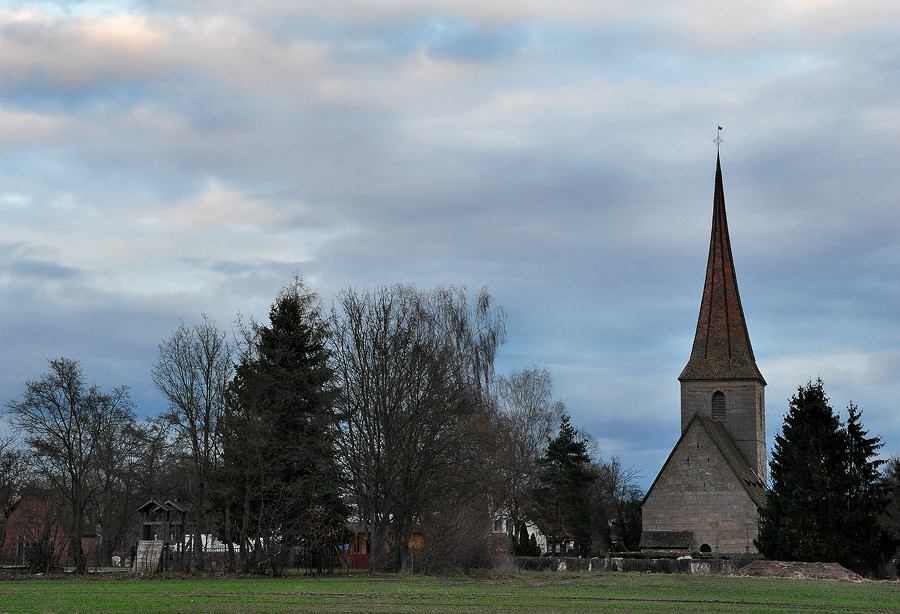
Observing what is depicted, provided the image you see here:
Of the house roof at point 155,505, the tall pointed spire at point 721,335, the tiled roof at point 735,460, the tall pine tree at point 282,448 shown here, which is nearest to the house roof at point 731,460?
the tiled roof at point 735,460

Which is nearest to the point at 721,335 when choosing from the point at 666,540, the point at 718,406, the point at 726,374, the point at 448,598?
the point at 726,374

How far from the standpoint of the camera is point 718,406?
76938 mm

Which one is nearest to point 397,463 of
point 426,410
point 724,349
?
point 426,410

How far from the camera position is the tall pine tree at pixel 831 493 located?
1843 inches

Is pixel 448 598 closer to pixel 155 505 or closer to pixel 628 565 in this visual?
pixel 155 505

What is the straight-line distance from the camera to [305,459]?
42281mm

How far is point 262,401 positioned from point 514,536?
27.9m

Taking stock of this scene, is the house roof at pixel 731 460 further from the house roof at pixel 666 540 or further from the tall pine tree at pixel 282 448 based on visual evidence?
the tall pine tree at pixel 282 448

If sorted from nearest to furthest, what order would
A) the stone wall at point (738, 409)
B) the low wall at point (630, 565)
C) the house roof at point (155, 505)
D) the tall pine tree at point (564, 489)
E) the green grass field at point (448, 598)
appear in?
the green grass field at point (448, 598), the house roof at point (155, 505), the low wall at point (630, 565), the tall pine tree at point (564, 489), the stone wall at point (738, 409)

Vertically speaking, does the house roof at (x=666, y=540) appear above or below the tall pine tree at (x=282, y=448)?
below

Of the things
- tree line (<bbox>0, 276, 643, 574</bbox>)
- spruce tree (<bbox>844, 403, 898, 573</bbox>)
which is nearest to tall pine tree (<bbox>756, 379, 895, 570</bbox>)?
spruce tree (<bbox>844, 403, 898, 573</bbox>)

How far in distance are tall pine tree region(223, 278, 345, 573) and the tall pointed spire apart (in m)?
40.8

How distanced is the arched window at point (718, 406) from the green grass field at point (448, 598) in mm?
43814

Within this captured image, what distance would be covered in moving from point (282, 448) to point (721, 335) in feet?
149
